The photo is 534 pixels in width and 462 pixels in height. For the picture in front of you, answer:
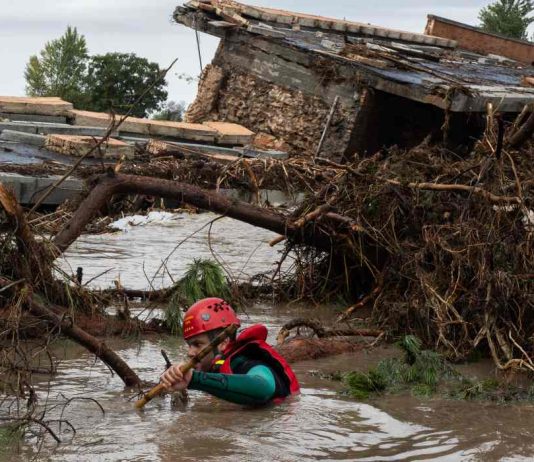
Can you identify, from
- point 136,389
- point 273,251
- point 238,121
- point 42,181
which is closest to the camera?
point 136,389

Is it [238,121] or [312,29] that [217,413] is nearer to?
[238,121]

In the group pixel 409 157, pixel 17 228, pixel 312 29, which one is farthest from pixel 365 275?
pixel 312 29

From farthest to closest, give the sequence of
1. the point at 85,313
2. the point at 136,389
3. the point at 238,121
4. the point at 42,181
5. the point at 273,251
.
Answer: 1. the point at 238,121
2. the point at 42,181
3. the point at 273,251
4. the point at 85,313
5. the point at 136,389

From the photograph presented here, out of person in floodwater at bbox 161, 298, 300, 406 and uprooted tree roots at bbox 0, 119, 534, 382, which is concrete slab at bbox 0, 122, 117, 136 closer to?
uprooted tree roots at bbox 0, 119, 534, 382

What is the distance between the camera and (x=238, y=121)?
22.6 m

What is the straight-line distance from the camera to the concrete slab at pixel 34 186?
1451 centimetres

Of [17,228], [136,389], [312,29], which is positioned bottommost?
[136,389]

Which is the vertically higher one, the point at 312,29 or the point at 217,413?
the point at 312,29

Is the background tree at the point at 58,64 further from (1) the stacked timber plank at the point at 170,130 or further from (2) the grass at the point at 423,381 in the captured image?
(2) the grass at the point at 423,381

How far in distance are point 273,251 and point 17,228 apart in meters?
6.43

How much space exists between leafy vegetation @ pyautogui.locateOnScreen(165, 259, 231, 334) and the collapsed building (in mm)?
8841

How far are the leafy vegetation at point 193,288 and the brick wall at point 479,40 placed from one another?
809 inches

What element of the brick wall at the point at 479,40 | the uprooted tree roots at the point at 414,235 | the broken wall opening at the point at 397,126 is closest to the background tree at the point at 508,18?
the brick wall at the point at 479,40

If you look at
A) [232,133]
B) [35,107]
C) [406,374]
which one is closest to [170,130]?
[232,133]
